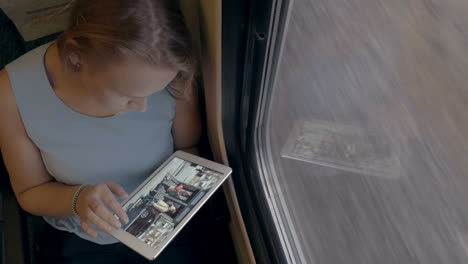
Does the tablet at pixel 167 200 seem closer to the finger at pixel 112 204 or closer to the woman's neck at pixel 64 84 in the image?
the finger at pixel 112 204

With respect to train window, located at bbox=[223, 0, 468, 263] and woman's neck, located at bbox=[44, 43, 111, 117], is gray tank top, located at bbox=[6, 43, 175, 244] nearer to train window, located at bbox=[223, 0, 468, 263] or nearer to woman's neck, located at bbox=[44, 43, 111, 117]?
woman's neck, located at bbox=[44, 43, 111, 117]

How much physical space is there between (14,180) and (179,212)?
1.38 feet

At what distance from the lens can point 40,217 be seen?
45.1 inches

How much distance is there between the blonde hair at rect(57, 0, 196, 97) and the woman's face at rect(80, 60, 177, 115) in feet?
0.05

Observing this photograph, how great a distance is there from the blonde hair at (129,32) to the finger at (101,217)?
34 centimetres

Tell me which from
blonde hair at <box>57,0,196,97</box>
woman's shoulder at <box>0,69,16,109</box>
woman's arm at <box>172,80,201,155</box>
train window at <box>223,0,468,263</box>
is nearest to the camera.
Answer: train window at <box>223,0,468,263</box>

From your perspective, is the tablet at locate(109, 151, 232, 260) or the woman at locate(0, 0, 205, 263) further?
the tablet at locate(109, 151, 232, 260)

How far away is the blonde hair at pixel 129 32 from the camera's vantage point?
27.8 inches

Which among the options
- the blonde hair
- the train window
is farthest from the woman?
the train window

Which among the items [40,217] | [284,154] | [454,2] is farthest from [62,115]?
[454,2]

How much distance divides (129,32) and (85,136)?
1.13 feet

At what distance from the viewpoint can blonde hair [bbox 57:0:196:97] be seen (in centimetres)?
71

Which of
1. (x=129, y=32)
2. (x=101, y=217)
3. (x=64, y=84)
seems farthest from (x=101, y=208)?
(x=129, y=32)

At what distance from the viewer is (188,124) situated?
1.07 meters
